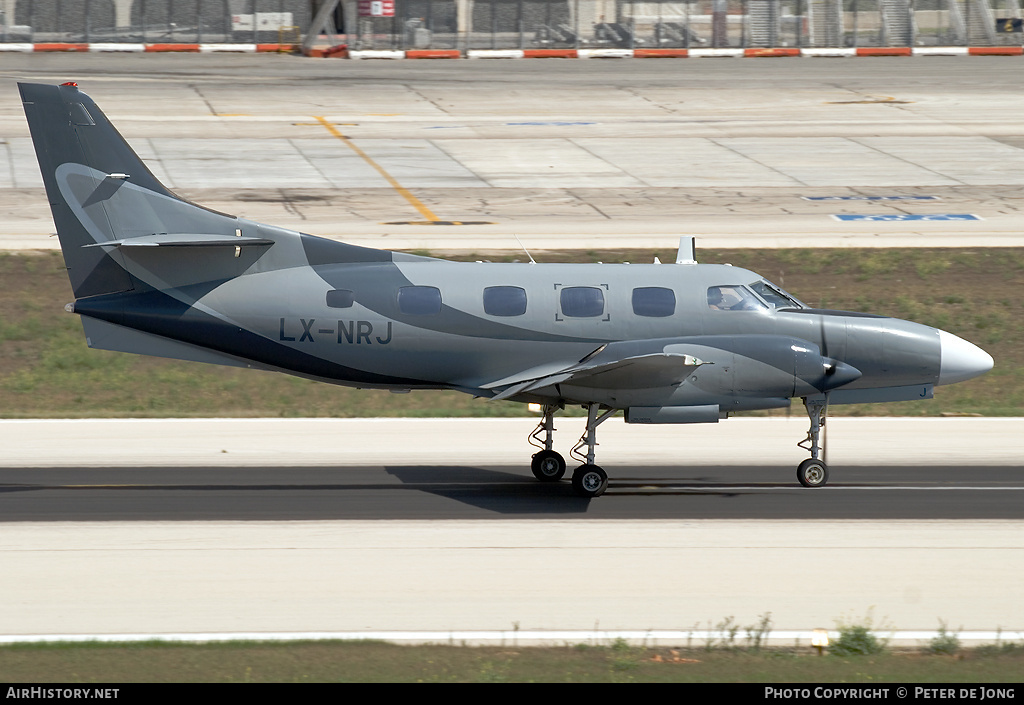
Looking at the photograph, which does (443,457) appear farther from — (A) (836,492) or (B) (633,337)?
(A) (836,492)

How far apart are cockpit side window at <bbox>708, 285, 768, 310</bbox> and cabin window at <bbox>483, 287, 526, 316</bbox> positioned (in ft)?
8.22

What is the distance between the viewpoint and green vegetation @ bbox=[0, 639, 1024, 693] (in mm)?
10211

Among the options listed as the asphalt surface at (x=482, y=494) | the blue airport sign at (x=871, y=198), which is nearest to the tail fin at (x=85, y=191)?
the asphalt surface at (x=482, y=494)

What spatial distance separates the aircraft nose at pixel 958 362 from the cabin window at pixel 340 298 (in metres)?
7.79

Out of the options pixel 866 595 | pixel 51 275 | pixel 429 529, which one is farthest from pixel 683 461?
pixel 51 275

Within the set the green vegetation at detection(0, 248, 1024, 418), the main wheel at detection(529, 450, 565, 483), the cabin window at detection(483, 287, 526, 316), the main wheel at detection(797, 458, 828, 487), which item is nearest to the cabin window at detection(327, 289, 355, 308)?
the cabin window at detection(483, 287, 526, 316)

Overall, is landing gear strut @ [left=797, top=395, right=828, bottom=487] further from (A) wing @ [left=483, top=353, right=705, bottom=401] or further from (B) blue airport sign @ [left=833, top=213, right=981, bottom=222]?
(B) blue airport sign @ [left=833, top=213, right=981, bottom=222]

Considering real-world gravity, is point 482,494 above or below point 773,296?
below

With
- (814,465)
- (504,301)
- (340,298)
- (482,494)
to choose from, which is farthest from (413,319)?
(814,465)

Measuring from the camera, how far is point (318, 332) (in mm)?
17109

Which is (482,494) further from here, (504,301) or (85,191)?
(85,191)

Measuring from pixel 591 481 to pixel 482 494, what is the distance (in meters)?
1.50

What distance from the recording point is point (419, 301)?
1723 cm

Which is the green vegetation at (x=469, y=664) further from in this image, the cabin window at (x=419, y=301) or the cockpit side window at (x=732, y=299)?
the cockpit side window at (x=732, y=299)
